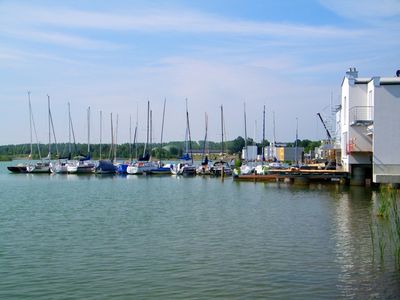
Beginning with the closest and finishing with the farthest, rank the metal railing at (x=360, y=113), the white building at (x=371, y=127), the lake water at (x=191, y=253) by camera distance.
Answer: the lake water at (x=191, y=253), the white building at (x=371, y=127), the metal railing at (x=360, y=113)

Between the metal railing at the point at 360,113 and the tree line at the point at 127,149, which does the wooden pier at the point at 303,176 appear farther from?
the tree line at the point at 127,149

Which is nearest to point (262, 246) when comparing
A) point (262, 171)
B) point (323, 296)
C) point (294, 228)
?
point (294, 228)

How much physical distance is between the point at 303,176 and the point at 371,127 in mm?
8938

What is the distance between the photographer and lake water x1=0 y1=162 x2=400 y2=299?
15508mm

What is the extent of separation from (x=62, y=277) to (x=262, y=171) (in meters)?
47.1

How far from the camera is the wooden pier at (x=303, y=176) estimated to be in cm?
5218

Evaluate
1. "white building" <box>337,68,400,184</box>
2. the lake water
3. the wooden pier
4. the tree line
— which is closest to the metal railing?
"white building" <box>337,68,400,184</box>

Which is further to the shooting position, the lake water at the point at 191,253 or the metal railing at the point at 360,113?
the metal railing at the point at 360,113

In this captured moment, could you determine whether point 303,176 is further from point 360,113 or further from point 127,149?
point 127,149

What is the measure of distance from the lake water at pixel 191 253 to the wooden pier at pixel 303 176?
50.9ft

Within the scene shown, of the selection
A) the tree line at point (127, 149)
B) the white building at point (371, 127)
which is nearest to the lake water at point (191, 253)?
the white building at point (371, 127)

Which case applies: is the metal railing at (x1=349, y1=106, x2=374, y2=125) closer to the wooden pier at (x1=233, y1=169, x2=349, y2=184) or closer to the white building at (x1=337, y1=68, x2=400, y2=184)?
the white building at (x1=337, y1=68, x2=400, y2=184)

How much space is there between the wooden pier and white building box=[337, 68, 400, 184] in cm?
134

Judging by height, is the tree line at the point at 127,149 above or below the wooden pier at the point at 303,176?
above
